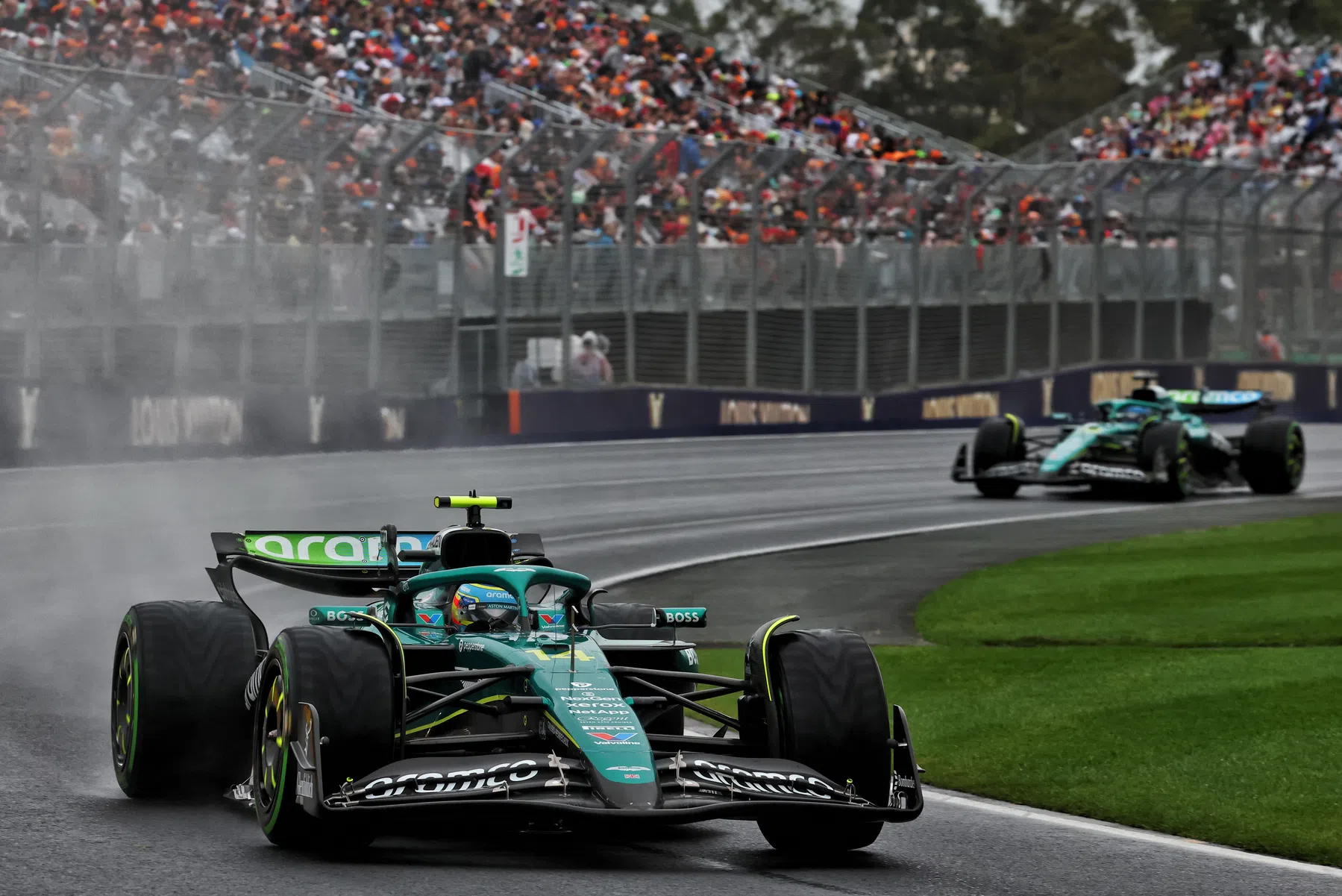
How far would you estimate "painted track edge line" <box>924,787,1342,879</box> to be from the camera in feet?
22.6

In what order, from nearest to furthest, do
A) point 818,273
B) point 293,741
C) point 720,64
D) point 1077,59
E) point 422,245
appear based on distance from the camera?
point 293,741, point 422,245, point 818,273, point 720,64, point 1077,59

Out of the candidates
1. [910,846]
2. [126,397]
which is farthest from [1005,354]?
[910,846]

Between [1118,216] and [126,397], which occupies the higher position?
[1118,216]

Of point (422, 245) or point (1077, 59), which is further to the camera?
point (1077, 59)

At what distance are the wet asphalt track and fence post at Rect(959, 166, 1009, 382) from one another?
2185mm

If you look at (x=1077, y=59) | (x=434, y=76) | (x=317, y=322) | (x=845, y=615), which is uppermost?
(x=1077, y=59)

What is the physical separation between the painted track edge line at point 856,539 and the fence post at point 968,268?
388 inches

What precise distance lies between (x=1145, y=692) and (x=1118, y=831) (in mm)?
2962

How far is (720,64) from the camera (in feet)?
147

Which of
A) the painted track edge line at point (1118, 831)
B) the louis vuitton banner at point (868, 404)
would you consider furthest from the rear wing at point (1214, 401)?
the painted track edge line at point (1118, 831)

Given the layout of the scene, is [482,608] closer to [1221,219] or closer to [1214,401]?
[1214,401]

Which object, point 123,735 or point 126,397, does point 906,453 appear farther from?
point 123,735

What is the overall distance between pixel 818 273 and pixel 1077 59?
5440cm

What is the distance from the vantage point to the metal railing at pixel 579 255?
21.7 m
